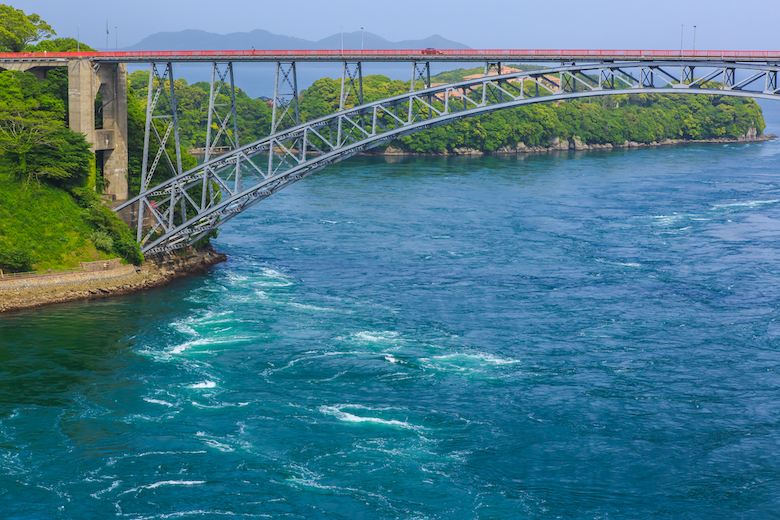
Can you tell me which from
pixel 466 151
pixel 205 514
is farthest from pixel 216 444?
pixel 466 151

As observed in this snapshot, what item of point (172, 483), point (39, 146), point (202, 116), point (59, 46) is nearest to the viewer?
point (172, 483)

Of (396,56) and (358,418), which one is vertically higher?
(396,56)

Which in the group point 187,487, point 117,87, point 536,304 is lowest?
point 187,487

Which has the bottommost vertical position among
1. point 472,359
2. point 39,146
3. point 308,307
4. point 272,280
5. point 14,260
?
point 472,359

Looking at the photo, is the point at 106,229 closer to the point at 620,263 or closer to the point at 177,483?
the point at 177,483

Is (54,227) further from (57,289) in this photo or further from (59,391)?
(59,391)

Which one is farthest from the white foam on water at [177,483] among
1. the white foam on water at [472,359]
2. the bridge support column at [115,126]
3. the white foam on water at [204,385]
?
the bridge support column at [115,126]

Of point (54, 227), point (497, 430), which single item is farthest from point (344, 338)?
point (54, 227)
